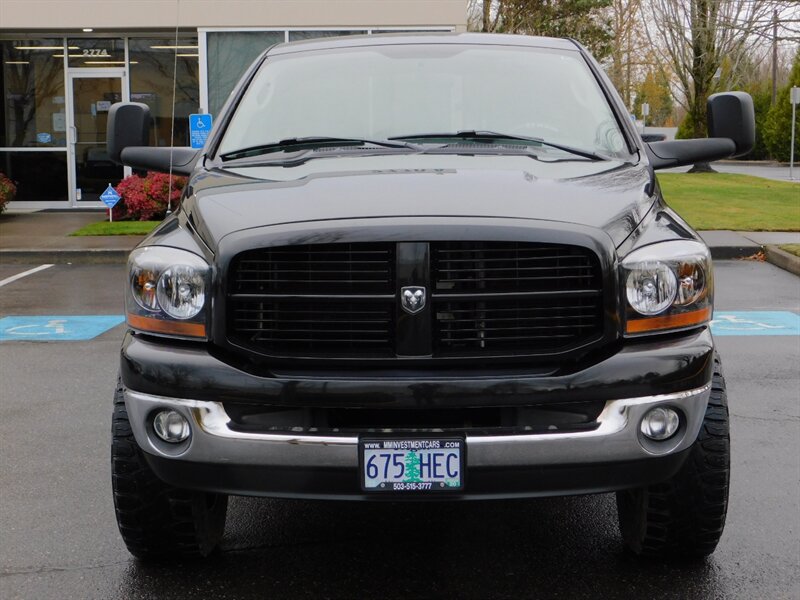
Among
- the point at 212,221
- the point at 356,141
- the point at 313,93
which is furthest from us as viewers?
the point at 313,93

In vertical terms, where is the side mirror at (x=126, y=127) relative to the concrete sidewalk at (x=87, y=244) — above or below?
above

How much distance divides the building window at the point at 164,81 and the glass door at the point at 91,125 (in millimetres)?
388

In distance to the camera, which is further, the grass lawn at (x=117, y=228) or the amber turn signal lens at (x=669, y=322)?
the grass lawn at (x=117, y=228)

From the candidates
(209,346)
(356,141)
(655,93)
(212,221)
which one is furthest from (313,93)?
(655,93)

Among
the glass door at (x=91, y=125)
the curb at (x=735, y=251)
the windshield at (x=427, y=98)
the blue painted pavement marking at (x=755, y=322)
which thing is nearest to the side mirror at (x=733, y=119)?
the windshield at (x=427, y=98)

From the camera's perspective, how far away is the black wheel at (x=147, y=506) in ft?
11.1

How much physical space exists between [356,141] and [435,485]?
64.7 inches

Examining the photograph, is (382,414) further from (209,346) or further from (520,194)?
(520,194)

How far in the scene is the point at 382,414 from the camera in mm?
3105

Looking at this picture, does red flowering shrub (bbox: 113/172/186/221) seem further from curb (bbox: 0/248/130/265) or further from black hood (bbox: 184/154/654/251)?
black hood (bbox: 184/154/654/251)

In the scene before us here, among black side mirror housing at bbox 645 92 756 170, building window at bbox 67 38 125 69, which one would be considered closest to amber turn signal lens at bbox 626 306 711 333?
black side mirror housing at bbox 645 92 756 170

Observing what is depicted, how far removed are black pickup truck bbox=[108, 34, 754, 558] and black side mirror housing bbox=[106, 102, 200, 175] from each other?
1336 mm

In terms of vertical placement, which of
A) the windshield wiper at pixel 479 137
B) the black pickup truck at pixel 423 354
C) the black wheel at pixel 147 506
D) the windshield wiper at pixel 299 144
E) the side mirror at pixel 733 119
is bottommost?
the black wheel at pixel 147 506

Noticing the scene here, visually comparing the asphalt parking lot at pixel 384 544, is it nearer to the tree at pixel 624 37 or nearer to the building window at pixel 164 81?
the building window at pixel 164 81
